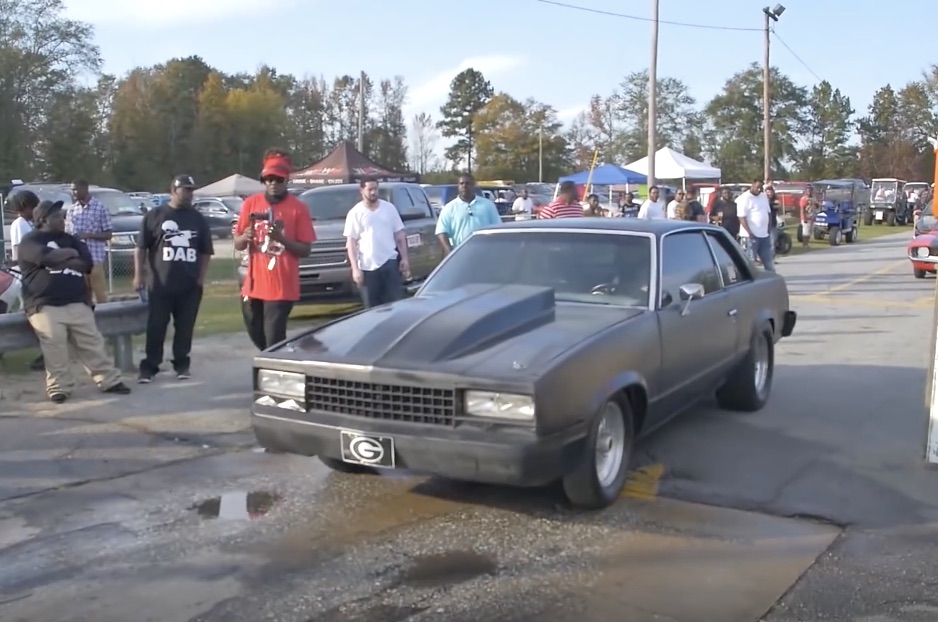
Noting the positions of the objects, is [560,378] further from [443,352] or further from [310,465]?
[310,465]

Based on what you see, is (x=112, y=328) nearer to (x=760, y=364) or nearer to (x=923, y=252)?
(x=760, y=364)

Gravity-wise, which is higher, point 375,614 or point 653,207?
point 653,207

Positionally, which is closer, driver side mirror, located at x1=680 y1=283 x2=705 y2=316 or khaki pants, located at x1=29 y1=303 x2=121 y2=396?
driver side mirror, located at x1=680 y1=283 x2=705 y2=316

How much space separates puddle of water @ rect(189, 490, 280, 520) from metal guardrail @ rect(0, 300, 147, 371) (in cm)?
336

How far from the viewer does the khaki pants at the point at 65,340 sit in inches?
317

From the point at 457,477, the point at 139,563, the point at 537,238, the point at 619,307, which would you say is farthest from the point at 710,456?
the point at 139,563

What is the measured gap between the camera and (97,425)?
7.49 m

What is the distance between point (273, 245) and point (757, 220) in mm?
10619

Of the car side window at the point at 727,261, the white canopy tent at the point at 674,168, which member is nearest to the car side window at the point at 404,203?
the car side window at the point at 727,261

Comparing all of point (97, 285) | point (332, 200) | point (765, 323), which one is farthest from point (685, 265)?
point (332, 200)

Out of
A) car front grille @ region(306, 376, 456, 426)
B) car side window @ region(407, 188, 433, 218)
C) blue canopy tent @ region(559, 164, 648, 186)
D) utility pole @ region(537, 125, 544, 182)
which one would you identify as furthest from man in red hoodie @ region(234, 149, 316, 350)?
utility pole @ region(537, 125, 544, 182)

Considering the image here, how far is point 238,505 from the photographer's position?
5730mm

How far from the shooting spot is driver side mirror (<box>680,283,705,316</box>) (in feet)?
20.8

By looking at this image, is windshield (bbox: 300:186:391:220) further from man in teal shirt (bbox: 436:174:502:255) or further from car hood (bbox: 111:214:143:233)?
car hood (bbox: 111:214:143:233)
